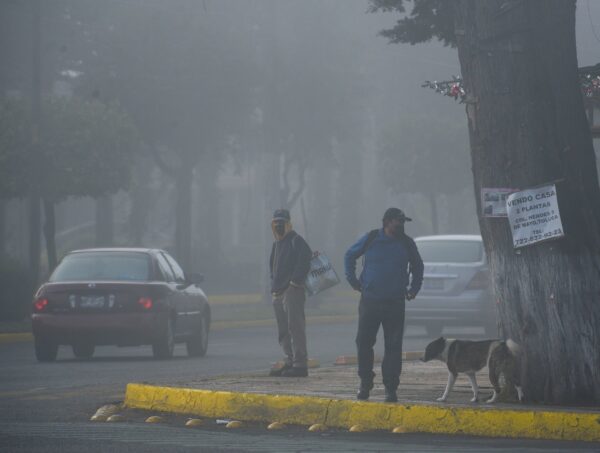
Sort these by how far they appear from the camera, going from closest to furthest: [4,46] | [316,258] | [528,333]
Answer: [528,333] → [316,258] → [4,46]

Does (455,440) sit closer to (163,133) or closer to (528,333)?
(528,333)

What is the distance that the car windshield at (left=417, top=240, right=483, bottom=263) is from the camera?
920 inches

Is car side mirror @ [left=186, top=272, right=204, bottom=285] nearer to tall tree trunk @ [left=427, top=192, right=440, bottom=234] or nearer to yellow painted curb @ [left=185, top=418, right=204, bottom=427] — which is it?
yellow painted curb @ [left=185, top=418, right=204, bottom=427]

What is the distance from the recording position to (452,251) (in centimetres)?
2355

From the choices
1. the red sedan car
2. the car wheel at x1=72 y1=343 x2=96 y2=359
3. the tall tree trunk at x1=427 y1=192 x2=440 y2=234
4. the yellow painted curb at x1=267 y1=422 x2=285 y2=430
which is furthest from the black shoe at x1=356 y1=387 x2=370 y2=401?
the tall tree trunk at x1=427 y1=192 x2=440 y2=234

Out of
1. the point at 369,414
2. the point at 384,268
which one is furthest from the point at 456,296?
the point at 369,414

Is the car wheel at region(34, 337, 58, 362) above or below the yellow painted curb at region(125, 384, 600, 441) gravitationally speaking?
above

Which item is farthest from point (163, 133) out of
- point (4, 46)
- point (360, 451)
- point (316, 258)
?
point (360, 451)

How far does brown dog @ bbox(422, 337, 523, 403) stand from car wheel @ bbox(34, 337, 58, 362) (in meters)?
7.99

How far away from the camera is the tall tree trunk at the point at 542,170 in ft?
34.6

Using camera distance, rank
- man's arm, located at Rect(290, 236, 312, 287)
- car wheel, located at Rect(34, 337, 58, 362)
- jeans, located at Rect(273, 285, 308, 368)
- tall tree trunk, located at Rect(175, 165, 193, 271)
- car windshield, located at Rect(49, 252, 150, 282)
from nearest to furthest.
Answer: man's arm, located at Rect(290, 236, 312, 287)
jeans, located at Rect(273, 285, 308, 368)
car wheel, located at Rect(34, 337, 58, 362)
car windshield, located at Rect(49, 252, 150, 282)
tall tree trunk, located at Rect(175, 165, 193, 271)

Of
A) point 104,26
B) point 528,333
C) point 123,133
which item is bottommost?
point 528,333

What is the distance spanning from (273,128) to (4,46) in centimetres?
1210

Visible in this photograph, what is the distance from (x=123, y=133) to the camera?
33.9 m
